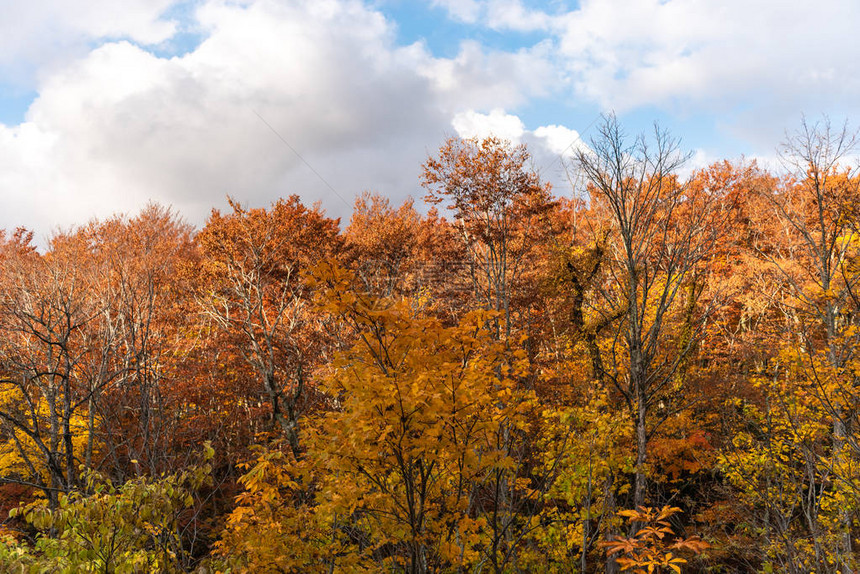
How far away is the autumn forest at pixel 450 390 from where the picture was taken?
13.2 ft

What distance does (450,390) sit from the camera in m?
3.76

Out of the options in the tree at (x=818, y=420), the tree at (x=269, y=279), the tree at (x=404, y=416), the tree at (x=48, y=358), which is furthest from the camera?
the tree at (x=269, y=279)

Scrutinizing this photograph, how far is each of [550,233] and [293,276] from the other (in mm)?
10977

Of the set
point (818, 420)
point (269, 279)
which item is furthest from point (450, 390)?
point (269, 279)

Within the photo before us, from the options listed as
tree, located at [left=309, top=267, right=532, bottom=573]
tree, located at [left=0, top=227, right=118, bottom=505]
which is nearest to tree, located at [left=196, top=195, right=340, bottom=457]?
tree, located at [left=0, top=227, right=118, bottom=505]

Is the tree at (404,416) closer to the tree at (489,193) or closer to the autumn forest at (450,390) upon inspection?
the autumn forest at (450,390)

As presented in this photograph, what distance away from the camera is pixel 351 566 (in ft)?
16.7

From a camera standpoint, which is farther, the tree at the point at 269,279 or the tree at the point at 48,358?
the tree at the point at 269,279

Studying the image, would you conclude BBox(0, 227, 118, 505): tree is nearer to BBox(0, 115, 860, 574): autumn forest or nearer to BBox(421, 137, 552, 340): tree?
BBox(0, 115, 860, 574): autumn forest

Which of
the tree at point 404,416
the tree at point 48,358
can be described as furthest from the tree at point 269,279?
the tree at point 404,416

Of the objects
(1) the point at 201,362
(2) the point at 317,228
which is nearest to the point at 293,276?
(2) the point at 317,228

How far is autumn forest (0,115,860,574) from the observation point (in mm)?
4031

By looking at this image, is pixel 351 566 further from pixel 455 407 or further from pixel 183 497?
pixel 455 407

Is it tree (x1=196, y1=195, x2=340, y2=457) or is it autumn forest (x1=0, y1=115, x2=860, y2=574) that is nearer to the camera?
autumn forest (x1=0, y1=115, x2=860, y2=574)
